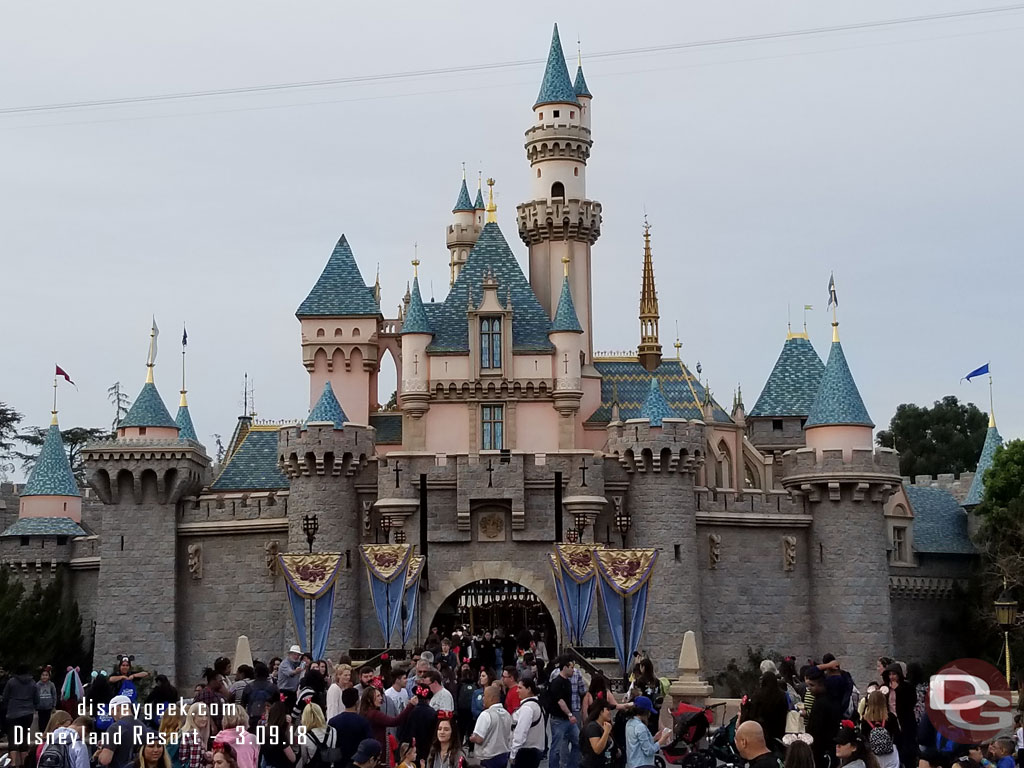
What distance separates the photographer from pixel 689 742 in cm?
1889

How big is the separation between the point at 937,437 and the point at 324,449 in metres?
42.6

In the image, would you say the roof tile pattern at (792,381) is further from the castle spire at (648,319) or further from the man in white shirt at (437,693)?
the man in white shirt at (437,693)

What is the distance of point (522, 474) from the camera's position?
3950cm

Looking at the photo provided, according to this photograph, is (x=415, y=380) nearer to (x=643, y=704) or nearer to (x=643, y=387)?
(x=643, y=387)

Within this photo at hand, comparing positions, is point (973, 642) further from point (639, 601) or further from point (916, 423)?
point (916, 423)

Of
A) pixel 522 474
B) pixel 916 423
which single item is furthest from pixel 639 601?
pixel 916 423

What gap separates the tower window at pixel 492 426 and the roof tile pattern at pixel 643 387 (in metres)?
3.45

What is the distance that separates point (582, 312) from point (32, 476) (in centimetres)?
1588

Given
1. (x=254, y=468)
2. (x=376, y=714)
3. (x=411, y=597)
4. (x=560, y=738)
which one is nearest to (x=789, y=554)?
(x=411, y=597)

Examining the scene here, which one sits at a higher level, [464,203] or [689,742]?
[464,203]

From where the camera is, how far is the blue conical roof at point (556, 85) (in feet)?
157

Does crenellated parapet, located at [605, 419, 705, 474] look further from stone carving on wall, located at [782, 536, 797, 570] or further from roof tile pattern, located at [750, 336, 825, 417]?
roof tile pattern, located at [750, 336, 825, 417]

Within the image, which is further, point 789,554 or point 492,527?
point 789,554

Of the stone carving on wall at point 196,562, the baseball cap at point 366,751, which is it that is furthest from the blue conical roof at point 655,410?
the baseball cap at point 366,751
